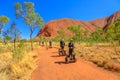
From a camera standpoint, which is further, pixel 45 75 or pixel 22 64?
pixel 22 64

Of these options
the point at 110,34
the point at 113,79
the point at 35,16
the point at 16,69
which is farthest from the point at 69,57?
the point at 35,16

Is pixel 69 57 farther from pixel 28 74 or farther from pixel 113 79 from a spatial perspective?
pixel 113 79

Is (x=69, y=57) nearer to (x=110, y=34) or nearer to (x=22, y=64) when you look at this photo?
(x=22, y=64)

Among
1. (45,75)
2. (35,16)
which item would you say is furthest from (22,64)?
(35,16)

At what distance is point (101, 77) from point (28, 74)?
15.6 ft

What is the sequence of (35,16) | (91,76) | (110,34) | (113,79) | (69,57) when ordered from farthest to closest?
1. (35,16)
2. (110,34)
3. (69,57)
4. (91,76)
5. (113,79)

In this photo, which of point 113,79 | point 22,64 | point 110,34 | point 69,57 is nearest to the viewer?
point 113,79

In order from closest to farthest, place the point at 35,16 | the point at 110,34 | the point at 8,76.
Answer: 1. the point at 8,76
2. the point at 110,34
3. the point at 35,16

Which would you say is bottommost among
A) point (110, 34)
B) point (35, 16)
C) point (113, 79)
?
point (113, 79)

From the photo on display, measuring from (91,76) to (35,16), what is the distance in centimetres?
3341

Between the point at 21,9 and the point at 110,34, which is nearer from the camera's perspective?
the point at 110,34

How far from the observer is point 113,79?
12.7 metres

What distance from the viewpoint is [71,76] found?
14.0 m

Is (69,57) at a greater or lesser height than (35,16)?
lesser
